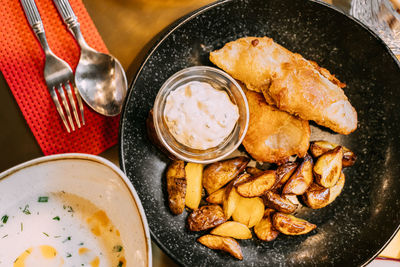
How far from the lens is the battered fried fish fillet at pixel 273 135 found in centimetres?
154

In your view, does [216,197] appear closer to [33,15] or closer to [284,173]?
[284,173]

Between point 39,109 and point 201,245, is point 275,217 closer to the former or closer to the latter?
point 201,245

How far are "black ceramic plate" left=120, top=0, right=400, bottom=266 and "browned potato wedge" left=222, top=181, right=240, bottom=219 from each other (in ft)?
0.59

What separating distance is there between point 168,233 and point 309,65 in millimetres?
911

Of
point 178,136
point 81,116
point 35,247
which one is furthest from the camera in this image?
point 81,116

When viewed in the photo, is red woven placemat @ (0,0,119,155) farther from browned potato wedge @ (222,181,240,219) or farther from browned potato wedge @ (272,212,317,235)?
browned potato wedge @ (272,212,317,235)

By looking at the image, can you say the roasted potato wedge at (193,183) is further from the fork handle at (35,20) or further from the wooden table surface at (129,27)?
the fork handle at (35,20)

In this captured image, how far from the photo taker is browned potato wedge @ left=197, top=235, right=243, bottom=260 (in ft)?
4.90

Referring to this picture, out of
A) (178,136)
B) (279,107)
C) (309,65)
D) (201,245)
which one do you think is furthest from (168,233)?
(309,65)

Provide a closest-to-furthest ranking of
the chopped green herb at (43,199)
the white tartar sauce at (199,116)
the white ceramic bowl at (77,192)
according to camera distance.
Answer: the white ceramic bowl at (77,192) < the chopped green herb at (43,199) < the white tartar sauce at (199,116)

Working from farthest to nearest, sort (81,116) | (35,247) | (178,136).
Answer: (81,116) < (178,136) < (35,247)

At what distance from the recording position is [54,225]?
1272 millimetres

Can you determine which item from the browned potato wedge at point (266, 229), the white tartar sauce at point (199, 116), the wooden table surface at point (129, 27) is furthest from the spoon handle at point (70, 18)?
the browned potato wedge at point (266, 229)

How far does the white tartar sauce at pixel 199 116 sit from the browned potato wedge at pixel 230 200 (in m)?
0.21
